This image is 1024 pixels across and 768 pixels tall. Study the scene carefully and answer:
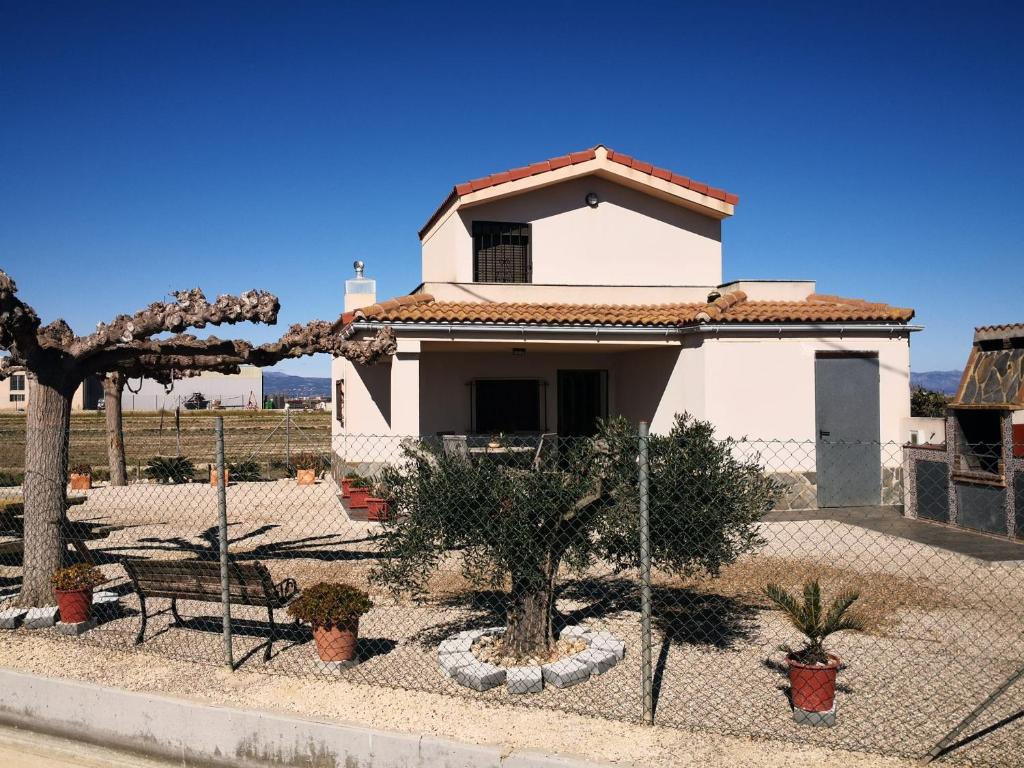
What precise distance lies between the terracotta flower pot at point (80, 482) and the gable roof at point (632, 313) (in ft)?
30.7

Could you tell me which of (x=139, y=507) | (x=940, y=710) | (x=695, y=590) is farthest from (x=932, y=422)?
(x=139, y=507)

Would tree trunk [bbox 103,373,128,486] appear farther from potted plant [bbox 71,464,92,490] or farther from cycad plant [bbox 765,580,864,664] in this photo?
cycad plant [bbox 765,580,864,664]

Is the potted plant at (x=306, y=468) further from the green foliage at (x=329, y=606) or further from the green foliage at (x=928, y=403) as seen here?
the green foliage at (x=928, y=403)

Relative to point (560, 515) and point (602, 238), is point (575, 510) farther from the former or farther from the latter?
point (602, 238)

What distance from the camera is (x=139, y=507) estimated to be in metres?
15.9

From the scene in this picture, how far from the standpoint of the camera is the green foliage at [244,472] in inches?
798

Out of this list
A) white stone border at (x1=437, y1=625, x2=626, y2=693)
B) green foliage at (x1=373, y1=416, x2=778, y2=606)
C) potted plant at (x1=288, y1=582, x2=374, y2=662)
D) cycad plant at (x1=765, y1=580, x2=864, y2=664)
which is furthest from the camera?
potted plant at (x1=288, y1=582, x2=374, y2=662)

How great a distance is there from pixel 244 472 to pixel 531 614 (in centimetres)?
1604

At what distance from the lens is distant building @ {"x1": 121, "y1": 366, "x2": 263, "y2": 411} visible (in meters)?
69.5

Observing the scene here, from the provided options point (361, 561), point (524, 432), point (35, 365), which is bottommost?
point (361, 561)

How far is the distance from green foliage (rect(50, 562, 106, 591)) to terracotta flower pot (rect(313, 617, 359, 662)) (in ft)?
8.37

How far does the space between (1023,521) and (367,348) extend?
887 cm

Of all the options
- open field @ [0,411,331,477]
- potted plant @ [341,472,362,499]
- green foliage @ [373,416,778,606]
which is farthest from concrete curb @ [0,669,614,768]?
open field @ [0,411,331,477]

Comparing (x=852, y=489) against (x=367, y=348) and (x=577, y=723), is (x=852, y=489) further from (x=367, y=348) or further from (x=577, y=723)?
(x=577, y=723)
